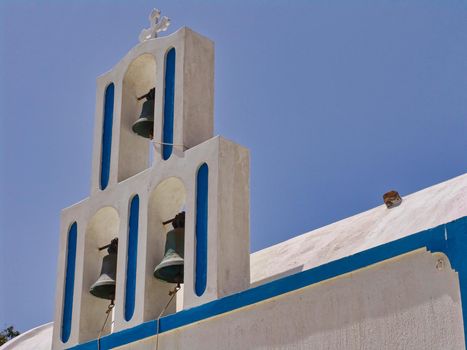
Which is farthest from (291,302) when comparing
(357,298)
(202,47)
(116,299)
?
(202,47)

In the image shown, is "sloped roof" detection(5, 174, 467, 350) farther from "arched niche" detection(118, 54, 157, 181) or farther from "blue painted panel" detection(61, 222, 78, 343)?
"blue painted panel" detection(61, 222, 78, 343)

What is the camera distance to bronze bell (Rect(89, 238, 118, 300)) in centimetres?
859

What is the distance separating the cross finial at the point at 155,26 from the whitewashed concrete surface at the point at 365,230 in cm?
197

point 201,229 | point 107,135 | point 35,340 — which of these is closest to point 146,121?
point 107,135

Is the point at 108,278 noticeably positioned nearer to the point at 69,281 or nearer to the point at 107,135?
the point at 69,281

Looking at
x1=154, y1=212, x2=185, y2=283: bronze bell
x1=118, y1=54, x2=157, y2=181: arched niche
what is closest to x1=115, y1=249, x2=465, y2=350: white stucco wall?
x1=154, y1=212, x2=185, y2=283: bronze bell

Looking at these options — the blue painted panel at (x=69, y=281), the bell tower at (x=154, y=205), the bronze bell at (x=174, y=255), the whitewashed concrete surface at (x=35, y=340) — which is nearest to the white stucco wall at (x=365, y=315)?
the bell tower at (x=154, y=205)

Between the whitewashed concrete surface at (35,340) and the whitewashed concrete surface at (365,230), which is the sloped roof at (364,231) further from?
the whitewashed concrete surface at (35,340)

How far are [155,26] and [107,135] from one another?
0.96m

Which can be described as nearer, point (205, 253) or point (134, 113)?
point (205, 253)

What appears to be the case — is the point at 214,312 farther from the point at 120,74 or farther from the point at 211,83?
the point at 120,74

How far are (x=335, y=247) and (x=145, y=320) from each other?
1463 millimetres

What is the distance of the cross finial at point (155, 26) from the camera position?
904 cm

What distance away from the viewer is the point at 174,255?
805cm
